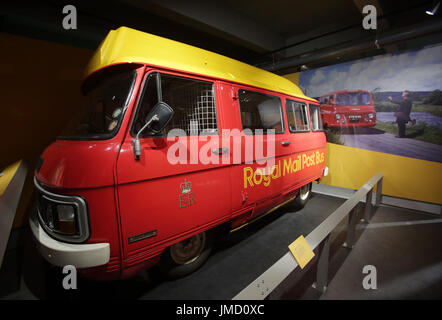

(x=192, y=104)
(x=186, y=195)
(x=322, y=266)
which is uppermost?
(x=192, y=104)

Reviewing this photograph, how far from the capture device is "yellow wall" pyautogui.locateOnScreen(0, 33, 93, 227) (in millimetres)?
3100

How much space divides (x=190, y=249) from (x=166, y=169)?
1.17 metres

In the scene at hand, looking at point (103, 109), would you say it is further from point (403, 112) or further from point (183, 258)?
point (403, 112)

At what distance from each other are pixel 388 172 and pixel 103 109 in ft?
19.2

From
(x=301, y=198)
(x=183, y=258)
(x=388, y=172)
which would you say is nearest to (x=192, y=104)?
(x=183, y=258)

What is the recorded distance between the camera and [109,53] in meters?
A: 1.96

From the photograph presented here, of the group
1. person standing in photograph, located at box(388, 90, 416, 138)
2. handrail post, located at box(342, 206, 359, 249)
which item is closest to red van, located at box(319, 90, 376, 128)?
person standing in photograph, located at box(388, 90, 416, 138)

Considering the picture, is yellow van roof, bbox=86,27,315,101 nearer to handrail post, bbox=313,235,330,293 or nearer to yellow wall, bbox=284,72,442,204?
handrail post, bbox=313,235,330,293

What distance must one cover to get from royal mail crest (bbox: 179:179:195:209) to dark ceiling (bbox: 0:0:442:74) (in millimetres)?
3084

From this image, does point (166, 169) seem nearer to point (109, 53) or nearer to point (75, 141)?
point (75, 141)

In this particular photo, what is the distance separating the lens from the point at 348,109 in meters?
5.32

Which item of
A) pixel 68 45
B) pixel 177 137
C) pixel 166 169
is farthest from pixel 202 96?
pixel 68 45
